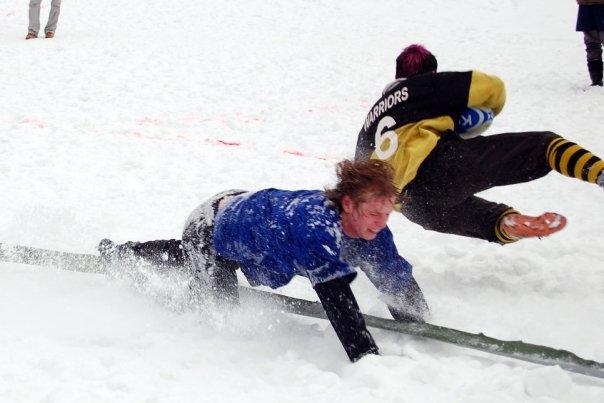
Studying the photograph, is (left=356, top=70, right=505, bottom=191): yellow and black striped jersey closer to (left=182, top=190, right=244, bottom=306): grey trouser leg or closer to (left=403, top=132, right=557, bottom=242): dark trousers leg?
(left=403, top=132, right=557, bottom=242): dark trousers leg

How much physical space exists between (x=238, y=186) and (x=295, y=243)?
2466 millimetres

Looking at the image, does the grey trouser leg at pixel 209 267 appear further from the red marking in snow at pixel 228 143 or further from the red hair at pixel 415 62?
the red marking in snow at pixel 228 143

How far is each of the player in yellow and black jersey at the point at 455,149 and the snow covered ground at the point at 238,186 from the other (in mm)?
392

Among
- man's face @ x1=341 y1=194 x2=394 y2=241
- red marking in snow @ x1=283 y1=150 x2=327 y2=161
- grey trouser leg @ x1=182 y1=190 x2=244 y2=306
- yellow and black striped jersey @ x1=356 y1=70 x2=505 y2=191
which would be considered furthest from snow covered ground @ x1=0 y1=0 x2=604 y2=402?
yellow and black striped jersey @ x1=356 y1=70 x2=505 y2=191

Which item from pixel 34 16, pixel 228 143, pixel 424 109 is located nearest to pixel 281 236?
pixel 424 109

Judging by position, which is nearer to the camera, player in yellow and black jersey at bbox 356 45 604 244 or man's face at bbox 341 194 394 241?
man's face at bbox 341 194 394 241

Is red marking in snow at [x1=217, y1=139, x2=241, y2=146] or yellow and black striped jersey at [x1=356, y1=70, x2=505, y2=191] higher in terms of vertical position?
yellow and black striped jersey at [x1=356, y1=70, x2=505, y2=191]

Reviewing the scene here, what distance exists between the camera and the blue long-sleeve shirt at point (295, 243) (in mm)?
2623

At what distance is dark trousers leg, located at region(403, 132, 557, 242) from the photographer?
3.31 meters

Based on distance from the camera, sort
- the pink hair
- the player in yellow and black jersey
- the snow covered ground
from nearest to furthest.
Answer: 1. the snow covered ground
2. the player in yellow and black jersey
3. the pink hair

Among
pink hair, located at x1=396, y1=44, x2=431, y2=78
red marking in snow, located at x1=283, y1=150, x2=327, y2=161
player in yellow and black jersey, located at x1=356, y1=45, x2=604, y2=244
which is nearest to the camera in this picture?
player in yellow and black jersey, located at x1=356, y1=45, x2=604, y2=244

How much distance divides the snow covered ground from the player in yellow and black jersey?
39 centimetres

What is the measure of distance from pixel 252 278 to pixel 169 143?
3.08 meters

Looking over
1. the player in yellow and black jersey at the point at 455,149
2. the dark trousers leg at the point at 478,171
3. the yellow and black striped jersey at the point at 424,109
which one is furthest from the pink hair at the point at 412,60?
the dark trousers leg at the point at 478,171
